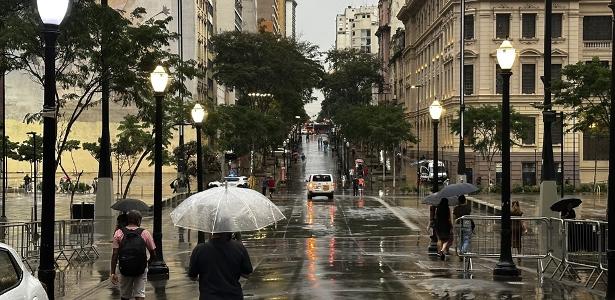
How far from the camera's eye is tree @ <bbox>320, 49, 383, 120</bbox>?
140125mm

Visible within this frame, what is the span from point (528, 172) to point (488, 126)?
8879 mm

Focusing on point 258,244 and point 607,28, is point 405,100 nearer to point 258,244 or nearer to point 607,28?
point 607,28

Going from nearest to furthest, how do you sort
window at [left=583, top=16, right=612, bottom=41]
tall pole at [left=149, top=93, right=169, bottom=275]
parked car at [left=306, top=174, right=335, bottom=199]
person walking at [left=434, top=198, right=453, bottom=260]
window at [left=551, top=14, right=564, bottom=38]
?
tall pole at [left=149, top=93, right=169, bottom=275]
person walking at [left=434, top=198, right=453, bottom=260]
parked car at [left=306, top=174, right=335, bottom=199]
window at [left=551, top=14, right=564, bottom=38]
window at [left=583, top=16, right=612, bottom=41]

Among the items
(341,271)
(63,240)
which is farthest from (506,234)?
(63,240)

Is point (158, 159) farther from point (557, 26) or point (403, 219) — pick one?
point (557, 26)

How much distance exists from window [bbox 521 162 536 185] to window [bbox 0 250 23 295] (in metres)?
66.4

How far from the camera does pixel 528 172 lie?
238 ft

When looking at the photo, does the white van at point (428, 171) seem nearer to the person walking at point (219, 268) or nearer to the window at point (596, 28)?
the window at point (596, 28)

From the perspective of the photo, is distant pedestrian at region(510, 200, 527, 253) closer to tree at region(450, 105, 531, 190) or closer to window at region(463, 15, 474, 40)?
tree at region(450, 105, 531, 190)

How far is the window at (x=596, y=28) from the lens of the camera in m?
73.0

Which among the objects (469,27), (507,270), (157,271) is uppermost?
(469,27)

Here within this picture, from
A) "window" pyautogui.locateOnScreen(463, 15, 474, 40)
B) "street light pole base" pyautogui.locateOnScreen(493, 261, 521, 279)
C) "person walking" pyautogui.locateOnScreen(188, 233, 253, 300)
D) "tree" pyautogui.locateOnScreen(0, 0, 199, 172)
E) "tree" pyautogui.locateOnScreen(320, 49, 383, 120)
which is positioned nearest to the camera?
"person walking" pyautogui.locateOnScreen(188, 233, 253, 300)

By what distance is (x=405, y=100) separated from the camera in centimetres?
11575

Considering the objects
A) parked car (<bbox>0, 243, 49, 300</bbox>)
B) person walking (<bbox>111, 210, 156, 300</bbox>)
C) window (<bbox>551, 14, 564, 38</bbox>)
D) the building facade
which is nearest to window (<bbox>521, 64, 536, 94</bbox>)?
the building facade
